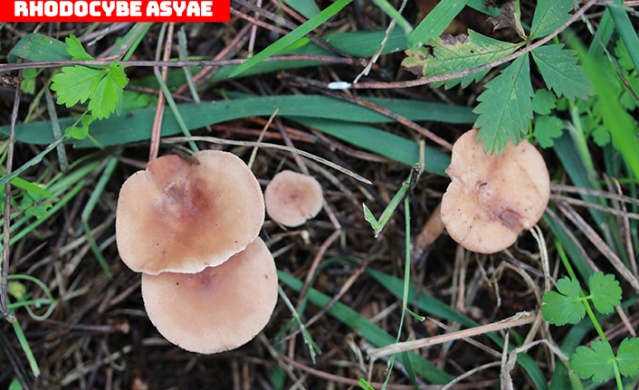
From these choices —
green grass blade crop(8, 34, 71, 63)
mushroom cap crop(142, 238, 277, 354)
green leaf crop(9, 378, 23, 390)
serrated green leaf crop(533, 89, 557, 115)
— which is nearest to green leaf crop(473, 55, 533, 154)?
serrated green leaf crop(533, 89, 557, 115)

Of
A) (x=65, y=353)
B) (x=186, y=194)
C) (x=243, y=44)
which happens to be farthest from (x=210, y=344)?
(x=243, y=44)

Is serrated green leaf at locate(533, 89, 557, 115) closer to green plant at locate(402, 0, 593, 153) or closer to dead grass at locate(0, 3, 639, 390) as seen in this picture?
green plant at locate(402, 0, 593, 153)

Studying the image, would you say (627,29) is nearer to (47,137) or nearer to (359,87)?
(359,87)

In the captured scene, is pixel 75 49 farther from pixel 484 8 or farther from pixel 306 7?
pixel 484 8

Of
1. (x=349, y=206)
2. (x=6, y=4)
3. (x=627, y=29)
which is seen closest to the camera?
(x=627, y=29)

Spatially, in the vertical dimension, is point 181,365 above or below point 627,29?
below

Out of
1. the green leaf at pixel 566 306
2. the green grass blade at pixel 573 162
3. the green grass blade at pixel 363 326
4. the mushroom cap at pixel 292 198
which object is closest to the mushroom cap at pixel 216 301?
the mushroom cap at pixel 292 198
